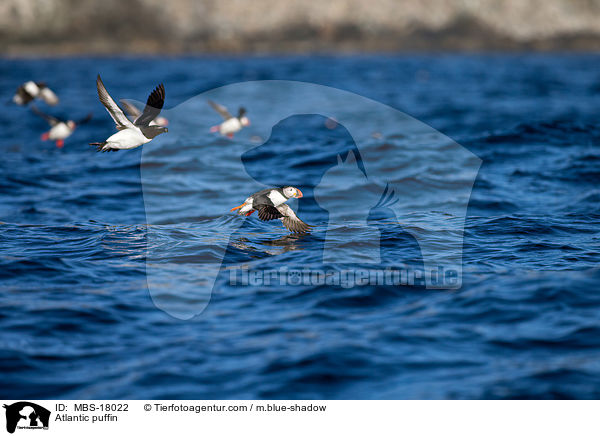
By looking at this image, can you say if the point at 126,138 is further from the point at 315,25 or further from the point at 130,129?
the point at 315,25

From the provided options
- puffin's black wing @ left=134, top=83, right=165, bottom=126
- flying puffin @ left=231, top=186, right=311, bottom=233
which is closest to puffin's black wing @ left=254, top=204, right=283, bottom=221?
flying puffin @ left=231, top=186, right=311, bottom=233

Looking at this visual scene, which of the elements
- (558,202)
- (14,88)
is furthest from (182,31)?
(558,202)

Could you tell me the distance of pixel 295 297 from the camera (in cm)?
912

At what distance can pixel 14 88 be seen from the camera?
3244 centimetres

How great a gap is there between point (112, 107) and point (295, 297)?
173 inches

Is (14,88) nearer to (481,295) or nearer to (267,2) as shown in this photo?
(267,2)

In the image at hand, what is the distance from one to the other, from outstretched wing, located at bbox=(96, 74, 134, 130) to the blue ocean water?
2034 mm

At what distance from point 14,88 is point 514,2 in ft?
125

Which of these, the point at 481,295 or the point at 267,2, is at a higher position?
the point at 267,2

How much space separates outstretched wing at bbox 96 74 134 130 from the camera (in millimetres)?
10052
